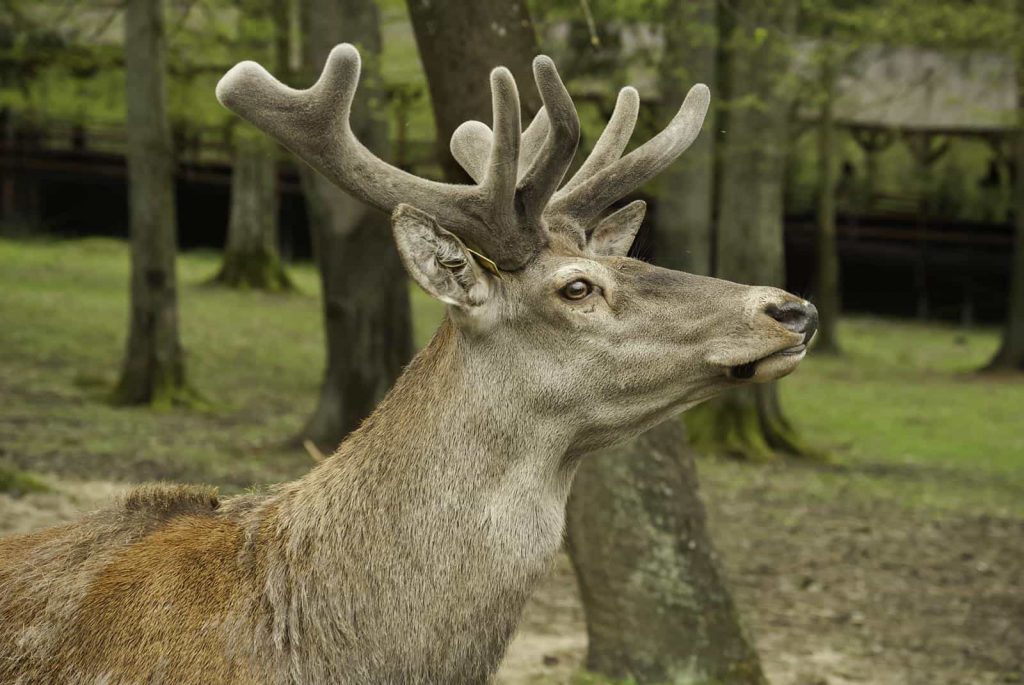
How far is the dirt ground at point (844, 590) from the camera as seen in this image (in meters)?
7.30

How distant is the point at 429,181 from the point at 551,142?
349 millimetres

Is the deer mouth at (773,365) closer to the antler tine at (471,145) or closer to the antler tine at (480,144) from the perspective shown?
the antler tine at (480,144)

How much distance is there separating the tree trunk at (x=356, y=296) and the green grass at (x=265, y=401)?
672mm

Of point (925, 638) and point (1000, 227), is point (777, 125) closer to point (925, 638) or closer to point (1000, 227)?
point (925, 638)

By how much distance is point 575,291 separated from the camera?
381 centimetres

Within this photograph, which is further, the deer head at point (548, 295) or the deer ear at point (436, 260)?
the deer head at point (548, 295)

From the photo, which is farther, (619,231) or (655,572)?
(655,572)

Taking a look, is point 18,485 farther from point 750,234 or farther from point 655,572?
point 750,234

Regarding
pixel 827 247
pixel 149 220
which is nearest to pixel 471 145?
pixel 149 220

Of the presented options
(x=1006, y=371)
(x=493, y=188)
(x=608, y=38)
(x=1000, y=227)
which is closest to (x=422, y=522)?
(x=493, y=188)

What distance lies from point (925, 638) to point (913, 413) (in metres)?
10.3

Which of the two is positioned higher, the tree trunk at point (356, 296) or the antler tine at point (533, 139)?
the antler tine at point (533, 139)

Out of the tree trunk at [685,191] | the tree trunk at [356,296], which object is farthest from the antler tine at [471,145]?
the tree trunk at [685,191]

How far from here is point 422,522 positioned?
3686 millimetres
